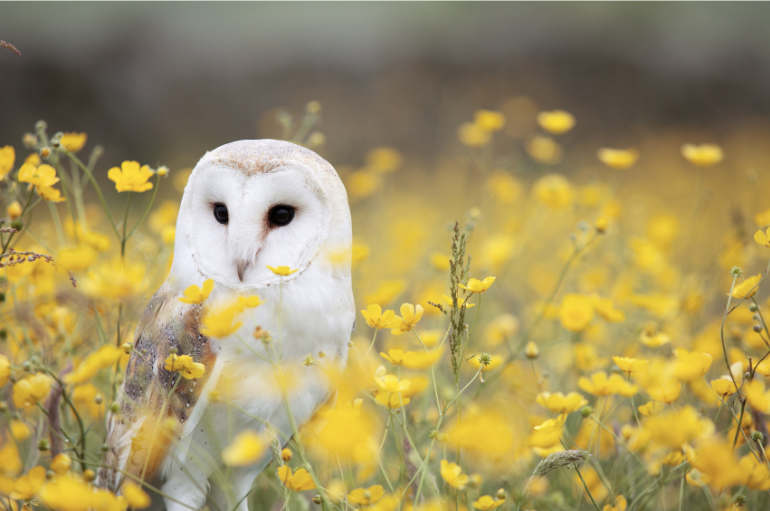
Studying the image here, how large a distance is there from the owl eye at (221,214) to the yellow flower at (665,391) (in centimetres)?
58

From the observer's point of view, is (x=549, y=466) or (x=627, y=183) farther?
(x=627, y=183)

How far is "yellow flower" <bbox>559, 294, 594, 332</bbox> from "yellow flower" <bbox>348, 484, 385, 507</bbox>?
41cm

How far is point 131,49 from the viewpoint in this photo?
3.66 meters

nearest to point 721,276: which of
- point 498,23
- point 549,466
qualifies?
point 549,466

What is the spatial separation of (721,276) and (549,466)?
130cm

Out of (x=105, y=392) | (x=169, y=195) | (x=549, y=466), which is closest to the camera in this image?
(x=549, y=466)

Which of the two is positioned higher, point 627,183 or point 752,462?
point 752,462

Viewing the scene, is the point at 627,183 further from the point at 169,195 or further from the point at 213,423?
the point at 213,423

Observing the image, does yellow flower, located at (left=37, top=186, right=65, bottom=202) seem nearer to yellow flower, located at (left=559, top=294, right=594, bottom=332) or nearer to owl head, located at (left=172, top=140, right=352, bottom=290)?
owl head, located at (left=172, top=140, right=352, bottom=290)

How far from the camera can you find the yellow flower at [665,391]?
2.04 ft

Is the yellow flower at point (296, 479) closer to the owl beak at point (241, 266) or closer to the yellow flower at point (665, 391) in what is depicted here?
the owl beak at point (241, 266)

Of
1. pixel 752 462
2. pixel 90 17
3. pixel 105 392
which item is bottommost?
pixel 105 392

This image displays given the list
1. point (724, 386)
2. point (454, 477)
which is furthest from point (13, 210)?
point (724, 386)

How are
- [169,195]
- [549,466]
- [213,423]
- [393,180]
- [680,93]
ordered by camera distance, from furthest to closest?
[680,93] < [393,180] < [169,195] < [213,423] < [549,466]
